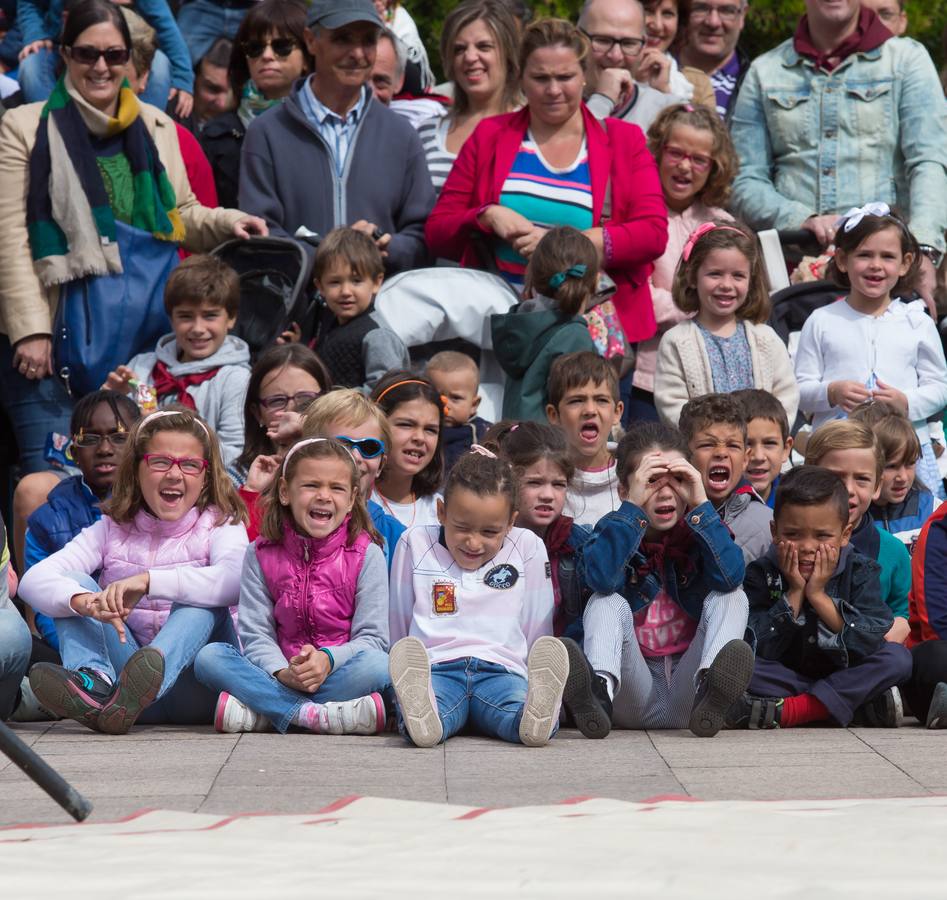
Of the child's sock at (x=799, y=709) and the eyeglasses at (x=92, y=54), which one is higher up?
the eyeglasses at (x=92, y=54)

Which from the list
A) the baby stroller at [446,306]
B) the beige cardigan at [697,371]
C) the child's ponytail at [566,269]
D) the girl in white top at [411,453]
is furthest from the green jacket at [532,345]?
the girl in white top at [411,453]

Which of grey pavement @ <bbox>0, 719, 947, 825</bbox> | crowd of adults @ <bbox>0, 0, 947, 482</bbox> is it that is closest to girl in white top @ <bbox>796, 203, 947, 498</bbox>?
crowd of adults @ <bbox>0, 0, 947, 482</bbox>

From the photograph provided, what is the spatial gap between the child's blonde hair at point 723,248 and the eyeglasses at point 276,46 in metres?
2.68

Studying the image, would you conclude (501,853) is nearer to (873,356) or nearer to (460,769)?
(460,769)

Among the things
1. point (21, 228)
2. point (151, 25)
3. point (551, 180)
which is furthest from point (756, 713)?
point (151, 25)

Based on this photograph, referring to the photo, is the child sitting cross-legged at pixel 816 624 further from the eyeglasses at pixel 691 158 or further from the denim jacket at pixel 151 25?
the denim jacket at pixel 151 25

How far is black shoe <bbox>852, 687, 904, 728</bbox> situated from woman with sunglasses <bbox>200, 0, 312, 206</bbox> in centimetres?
488

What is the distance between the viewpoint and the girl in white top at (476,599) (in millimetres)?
5930

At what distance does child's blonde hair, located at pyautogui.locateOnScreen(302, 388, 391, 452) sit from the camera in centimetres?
679

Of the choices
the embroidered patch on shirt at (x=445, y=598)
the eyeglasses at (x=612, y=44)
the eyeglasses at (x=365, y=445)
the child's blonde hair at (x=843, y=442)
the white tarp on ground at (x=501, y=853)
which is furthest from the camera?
the eyeglasses at (x=612, y=44)

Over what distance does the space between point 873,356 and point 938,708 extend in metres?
2.55

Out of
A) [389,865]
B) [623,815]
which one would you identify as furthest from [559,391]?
[389,865]

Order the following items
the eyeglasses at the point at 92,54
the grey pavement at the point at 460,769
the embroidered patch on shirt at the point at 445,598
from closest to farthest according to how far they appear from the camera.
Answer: the grey pavement at the point at 460,769, the embroidered patch on shirt at the point at 445,598, the eyeglasses at the point at 92,54

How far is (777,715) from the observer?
6203 mm
